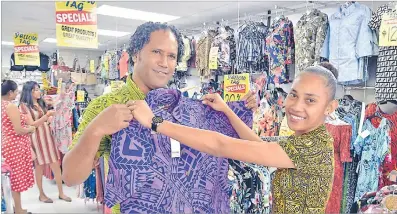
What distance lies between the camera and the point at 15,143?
4754 mm

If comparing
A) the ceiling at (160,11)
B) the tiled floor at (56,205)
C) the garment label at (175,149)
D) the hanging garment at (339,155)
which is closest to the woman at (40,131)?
the tiled floor at (56,205)

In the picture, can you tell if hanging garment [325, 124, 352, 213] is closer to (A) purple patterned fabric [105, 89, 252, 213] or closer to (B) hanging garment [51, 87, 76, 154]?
(A) purple patterned fabric [105, 89, 252, 213]

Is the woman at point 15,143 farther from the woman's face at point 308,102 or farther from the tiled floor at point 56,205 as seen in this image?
the woman's face at point 308,102

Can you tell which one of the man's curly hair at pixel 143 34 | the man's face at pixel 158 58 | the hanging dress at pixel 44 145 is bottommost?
the hanging dress at pixel 44 145

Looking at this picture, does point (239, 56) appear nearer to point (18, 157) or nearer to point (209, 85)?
point (209, 85)

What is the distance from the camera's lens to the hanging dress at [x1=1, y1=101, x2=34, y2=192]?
15.4ft

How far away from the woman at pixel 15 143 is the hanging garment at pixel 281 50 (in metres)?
3.27

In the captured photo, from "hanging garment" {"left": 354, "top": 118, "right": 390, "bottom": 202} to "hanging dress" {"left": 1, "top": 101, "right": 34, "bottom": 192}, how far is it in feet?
13.5

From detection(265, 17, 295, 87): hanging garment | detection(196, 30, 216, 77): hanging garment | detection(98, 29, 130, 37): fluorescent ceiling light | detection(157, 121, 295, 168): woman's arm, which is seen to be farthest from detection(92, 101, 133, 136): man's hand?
detection(98, 29, 130, 37): fluorescent ceiling light

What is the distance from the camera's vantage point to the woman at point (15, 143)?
4.60 meters

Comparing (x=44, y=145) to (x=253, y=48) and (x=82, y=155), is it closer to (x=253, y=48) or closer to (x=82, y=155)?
(x=253, y=48)

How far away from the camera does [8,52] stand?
1341 centimetres

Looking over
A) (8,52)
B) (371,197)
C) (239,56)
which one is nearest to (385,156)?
(371,197)

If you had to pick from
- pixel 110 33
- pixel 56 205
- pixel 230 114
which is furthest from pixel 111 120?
pixel 110 33
